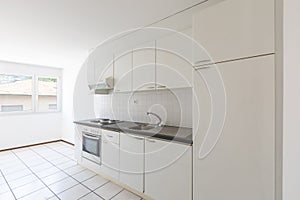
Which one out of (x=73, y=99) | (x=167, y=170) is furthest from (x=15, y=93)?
(x=167, y=170)

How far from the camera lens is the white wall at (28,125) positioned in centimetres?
411

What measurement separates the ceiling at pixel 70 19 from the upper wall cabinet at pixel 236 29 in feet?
1.23

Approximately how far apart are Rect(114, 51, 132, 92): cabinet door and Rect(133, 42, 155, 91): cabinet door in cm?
12

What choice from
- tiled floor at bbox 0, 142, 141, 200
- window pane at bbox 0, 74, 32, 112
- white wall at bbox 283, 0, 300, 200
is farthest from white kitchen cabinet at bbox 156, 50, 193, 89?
window pane at bbox 0, 74, 32, 112

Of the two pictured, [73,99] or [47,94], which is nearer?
[73,99]

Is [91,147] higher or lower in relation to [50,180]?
higher

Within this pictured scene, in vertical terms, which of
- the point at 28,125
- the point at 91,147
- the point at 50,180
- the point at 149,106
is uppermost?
the point at 149,106

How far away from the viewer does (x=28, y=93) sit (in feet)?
15.0

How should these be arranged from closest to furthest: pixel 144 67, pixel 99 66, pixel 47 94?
pixel 144 67
pixel 99 66
pixel 47 94

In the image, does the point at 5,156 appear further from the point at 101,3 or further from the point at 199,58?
the point at 199,58

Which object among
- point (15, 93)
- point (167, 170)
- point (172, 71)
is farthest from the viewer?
point (15, 93)

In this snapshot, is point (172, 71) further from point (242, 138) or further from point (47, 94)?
point (47, 94)

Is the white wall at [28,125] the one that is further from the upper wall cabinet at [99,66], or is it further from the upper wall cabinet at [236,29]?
the upper wall cabinet at [236,29]

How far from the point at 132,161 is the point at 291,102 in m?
1.83
